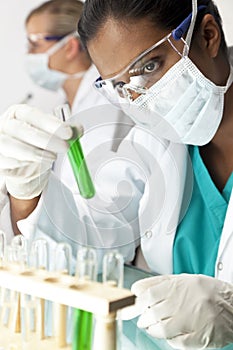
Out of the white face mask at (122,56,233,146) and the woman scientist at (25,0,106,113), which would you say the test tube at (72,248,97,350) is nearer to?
the white face mask at (122,56,233,146)

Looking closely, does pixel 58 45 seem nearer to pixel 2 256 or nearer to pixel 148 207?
pixel 148 207

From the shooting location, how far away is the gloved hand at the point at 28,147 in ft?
3.43

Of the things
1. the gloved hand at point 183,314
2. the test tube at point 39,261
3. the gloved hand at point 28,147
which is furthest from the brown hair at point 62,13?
the test tube at point 39,261

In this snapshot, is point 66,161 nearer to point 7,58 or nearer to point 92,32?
point 92,32

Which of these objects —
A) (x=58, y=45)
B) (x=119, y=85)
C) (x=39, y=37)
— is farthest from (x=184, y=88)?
(x=39, y=37)

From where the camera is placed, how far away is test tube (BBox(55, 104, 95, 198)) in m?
1.06

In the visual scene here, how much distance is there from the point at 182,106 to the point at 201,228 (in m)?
0.33

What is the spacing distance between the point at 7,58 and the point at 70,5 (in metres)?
0.45

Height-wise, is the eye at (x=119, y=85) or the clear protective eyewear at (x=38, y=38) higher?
→ the clear protective eyewear at (x=38, y=38)

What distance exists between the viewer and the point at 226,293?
1161 millimetres

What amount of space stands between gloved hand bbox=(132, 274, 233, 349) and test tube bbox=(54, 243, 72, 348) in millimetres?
237

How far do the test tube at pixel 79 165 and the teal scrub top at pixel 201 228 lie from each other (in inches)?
16.2

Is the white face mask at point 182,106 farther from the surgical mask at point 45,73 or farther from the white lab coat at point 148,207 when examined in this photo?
the surgical mask at point 45,73

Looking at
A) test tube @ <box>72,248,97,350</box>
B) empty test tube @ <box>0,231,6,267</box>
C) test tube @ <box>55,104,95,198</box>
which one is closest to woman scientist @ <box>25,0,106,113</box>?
test tube @ <box>55,104,95,198</box>
